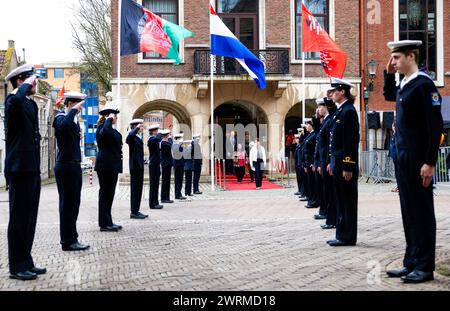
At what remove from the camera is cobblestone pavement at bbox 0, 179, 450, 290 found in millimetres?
6289

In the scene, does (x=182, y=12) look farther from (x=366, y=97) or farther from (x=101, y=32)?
(x=101, y=32)

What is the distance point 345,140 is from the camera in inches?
341

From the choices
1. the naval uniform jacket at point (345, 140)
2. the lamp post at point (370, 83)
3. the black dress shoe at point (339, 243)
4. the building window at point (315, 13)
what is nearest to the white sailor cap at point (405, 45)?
the naval uniform jacket at point (345, 140)

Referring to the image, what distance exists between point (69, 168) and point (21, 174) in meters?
2.15

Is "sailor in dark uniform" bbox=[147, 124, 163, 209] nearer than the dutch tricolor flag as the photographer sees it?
Yes

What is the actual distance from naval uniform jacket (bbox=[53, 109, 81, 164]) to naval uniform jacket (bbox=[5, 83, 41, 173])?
1903 millimetres

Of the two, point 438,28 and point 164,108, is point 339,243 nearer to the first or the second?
point 438,28

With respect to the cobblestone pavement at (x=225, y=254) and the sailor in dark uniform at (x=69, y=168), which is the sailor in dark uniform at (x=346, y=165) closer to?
the cobblestone pavement at (x=225, y=254)

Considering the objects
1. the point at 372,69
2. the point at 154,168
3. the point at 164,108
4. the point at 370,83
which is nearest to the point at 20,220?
the point at 154,168

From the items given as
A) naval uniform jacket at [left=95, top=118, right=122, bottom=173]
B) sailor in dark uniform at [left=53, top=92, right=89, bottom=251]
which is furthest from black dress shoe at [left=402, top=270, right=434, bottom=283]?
naval uniform jacket at [left=95, top=118, right=122, bottom=173]

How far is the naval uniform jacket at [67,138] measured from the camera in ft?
29.5

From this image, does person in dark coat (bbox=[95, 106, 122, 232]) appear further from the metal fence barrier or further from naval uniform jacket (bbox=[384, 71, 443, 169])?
the metal fence barrier
